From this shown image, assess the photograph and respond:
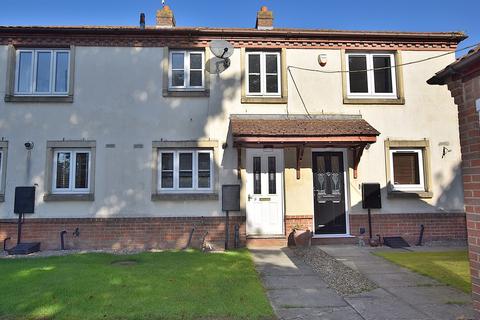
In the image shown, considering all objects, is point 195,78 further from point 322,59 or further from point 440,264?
point 440,264

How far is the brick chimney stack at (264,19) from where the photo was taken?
440 inches

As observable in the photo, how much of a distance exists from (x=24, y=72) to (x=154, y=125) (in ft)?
12.9

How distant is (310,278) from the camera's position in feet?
22.6

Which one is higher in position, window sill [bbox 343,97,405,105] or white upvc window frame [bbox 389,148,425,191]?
window sill [bbox 343,97,405,105]

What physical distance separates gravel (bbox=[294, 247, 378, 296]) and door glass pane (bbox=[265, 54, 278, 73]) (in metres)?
5.03

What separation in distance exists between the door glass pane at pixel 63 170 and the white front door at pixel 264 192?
4.83 meters

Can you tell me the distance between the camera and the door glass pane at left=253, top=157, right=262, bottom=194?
10453 millimetres

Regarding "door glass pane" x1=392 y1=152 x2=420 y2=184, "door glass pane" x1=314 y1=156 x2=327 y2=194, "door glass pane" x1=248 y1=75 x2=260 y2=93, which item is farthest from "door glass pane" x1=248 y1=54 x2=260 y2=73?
"door glass pane" x1=392 y1=152 x2=420 y2=184

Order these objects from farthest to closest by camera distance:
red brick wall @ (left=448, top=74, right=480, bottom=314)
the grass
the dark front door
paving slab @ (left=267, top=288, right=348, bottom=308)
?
the dark front door < paving slab @ (left=267, top=288, right=348, bottom=308) < the grass < red brick wall @ (left=448, top=74, right=480, bottom=314)

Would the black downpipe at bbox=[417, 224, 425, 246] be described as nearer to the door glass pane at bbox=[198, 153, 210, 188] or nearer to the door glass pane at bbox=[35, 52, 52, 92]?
the door glass pane at bbox=[198, 153, 210, 188]

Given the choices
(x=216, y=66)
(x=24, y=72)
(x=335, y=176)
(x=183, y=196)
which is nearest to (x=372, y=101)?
(x=335, y=176)

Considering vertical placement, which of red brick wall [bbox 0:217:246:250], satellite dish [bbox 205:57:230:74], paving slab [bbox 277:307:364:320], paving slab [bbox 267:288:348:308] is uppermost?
satellite dish [bbox 205:57:230:74]

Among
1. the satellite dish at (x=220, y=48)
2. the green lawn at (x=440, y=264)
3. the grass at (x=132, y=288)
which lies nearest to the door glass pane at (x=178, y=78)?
the satellite dish at (x=220, y=48)

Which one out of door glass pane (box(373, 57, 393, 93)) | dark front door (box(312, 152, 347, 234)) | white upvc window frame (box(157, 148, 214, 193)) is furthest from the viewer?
door glass pane (box(373, 57, 393, 93))
